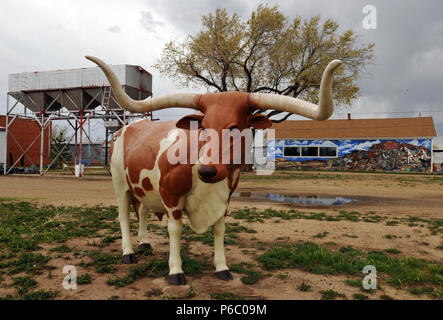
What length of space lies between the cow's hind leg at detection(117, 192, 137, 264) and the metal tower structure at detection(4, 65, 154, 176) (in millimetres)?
16467

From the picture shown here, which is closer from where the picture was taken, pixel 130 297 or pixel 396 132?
pixel 130 297

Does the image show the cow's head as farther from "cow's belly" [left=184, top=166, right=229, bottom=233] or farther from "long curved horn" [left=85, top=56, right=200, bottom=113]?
"cow's belly" [left=184, top=166, right=229, bottom=233]

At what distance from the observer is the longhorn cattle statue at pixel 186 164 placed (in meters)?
2.82

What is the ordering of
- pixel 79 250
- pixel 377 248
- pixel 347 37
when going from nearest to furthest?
pixel 79 250
pixel 377 248
pixel 347 37

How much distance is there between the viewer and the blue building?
2945 cm

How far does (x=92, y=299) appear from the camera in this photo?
9.96 feet

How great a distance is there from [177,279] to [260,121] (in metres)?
2.04

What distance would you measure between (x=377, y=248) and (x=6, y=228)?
6.72 m

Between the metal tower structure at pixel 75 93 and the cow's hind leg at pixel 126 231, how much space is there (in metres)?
16.5
